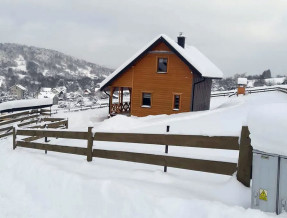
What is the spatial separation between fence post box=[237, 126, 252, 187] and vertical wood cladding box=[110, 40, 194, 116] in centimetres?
1734

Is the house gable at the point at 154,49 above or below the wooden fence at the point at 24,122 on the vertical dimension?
above

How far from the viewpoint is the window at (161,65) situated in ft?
73.4

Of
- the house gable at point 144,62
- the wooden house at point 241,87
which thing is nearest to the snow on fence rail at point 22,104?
the house gable at point 144,62

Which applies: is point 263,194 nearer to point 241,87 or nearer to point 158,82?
point 158,82

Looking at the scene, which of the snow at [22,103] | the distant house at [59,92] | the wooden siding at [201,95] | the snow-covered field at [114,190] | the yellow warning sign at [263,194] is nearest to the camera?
the yellow warning sign at [263,194]

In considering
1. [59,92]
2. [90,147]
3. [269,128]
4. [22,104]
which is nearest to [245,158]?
[269,128]

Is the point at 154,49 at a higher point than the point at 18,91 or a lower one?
higher

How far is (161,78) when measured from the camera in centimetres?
2245

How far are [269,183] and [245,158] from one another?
0.70 meters

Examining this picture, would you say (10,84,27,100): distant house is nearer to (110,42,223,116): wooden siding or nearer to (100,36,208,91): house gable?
(100,36,208,91): house gable

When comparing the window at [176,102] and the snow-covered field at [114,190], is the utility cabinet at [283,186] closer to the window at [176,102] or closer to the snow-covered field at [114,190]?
the snow-covered field at [114,190]

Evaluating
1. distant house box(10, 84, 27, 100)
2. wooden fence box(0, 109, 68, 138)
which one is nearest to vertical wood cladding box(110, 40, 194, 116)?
wooden fence box(0, 109, 68, 138)

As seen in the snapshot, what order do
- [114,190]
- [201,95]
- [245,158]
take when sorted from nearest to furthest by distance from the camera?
[245,158]
[114,190]
[201,95]

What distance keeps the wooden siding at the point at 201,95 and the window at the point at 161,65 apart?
8.82 ft
